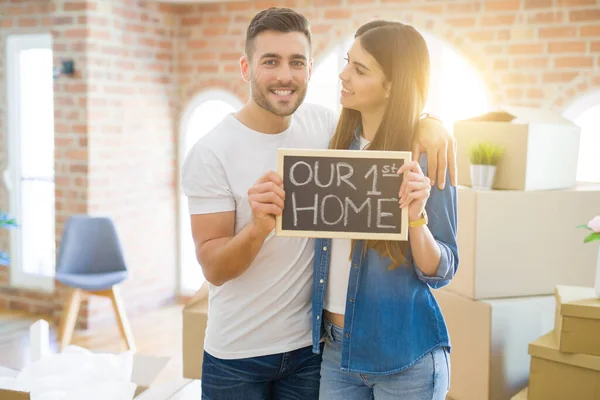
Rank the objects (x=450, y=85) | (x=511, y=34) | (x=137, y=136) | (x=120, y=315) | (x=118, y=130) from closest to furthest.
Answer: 1. (x=511, y=34)
2. (x=120, y=315)
3. (x=450, y=85)
4. (x=118, y=130)
5. (x=137, y=136)

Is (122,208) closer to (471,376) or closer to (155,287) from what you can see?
(155,287)

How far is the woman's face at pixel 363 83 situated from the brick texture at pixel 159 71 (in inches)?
102

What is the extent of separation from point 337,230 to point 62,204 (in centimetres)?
342

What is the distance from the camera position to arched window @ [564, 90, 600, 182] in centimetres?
367

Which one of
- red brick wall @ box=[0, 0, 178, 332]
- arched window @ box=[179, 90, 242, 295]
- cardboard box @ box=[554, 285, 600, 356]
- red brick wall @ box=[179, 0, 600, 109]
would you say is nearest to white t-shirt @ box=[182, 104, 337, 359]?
cardboard box @ box=[554, 285, 600, 356]

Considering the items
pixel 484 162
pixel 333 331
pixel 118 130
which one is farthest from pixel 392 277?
pixel 118 130

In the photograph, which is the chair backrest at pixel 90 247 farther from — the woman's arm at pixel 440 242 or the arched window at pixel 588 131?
the woman's arm at pixel 440 242

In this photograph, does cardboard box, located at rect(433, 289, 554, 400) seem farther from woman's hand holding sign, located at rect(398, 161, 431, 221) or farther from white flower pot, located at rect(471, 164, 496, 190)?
woman's hand holding sign, located at rect(398, 161, 431, 221)

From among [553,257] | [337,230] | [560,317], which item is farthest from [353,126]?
[553,257]

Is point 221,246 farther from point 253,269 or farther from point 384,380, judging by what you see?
point 384,380

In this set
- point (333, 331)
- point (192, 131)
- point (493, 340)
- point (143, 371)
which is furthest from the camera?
point (192, 131)

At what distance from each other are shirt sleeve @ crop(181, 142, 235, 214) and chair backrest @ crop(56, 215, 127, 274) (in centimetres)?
266

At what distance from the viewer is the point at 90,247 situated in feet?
13.1

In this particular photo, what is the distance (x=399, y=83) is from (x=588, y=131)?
2.81 m
